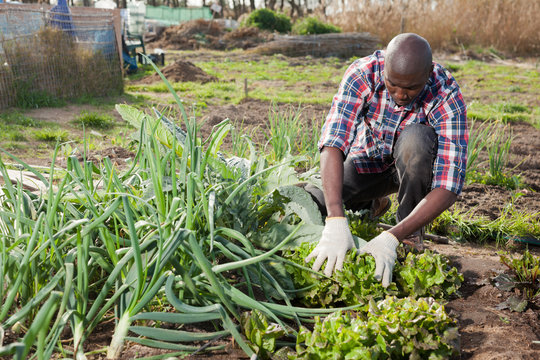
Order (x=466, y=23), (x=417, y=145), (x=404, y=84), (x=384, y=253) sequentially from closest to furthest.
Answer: (x=384, y=253), (x=404, y=84), (x=417, y=145), (x=466, y=23)

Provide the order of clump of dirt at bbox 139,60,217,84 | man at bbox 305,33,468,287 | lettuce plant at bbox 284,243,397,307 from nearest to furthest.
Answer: lettuce plant at bbox 284,243,397,307 < man at bbox 305,33,468,287 < clump of dirt at bbox 139,60,217,84

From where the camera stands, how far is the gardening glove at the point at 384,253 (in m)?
1.70

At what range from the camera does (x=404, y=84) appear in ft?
6.64

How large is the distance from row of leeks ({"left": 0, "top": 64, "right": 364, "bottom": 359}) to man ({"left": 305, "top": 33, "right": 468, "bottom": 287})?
0.23 metres

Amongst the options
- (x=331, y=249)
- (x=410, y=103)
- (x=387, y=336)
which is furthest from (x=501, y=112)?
(x=387, y=336)

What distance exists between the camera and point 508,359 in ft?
4.63

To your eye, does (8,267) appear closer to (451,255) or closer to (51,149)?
(451,255)

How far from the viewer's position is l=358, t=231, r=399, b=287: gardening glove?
1.70 m

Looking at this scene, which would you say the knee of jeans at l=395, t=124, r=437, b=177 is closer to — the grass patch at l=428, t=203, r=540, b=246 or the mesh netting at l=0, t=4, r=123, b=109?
the grass patch at l=428, t=203, r=540, b=246

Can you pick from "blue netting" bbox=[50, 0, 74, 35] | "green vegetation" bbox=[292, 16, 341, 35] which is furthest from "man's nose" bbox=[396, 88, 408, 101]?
"green vegetation" bbox=[292, 16, 341, 35]

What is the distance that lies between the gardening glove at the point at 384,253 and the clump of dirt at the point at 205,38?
14933 millimetres

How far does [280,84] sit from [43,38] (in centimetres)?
377

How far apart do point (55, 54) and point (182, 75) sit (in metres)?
2.50

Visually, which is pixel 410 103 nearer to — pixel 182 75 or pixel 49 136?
pixel 49 136
